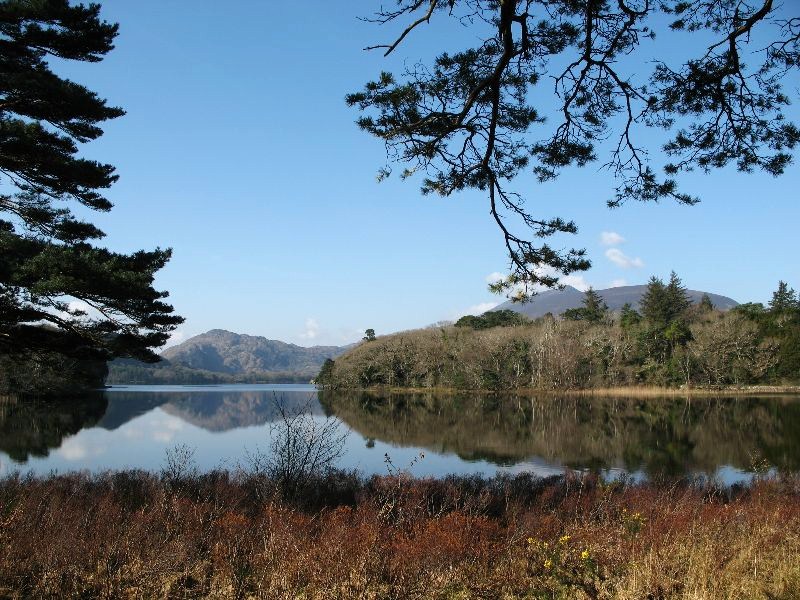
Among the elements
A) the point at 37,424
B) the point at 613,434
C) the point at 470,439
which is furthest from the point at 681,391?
the point at 37,424

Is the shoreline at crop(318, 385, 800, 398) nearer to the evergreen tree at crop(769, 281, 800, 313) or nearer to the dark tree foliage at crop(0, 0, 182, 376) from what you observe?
the evergreen tree at crop(769, 281, 800, 313)

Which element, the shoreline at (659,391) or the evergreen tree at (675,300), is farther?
the evergreen tree at (675,300)

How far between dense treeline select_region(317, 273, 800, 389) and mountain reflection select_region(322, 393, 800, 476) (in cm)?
1550

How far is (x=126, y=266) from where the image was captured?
9.48 meters

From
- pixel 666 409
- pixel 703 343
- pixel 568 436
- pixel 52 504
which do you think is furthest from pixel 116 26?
pixel 703 343

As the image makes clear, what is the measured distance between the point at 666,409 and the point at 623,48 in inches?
1730

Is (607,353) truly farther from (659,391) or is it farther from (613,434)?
(613,434)

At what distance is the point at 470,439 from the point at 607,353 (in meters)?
42.5

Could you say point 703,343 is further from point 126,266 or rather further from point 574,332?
point 126,266

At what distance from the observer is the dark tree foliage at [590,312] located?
3219 inches

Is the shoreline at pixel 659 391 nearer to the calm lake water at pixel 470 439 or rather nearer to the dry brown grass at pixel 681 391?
the dry brown grass at pixel 681 391

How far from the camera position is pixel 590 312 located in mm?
83688

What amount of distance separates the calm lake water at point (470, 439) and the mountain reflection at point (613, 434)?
0.20 feet

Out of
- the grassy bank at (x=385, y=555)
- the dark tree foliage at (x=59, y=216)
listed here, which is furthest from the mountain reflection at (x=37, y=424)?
the grassy bank at (x=385, y=555)
